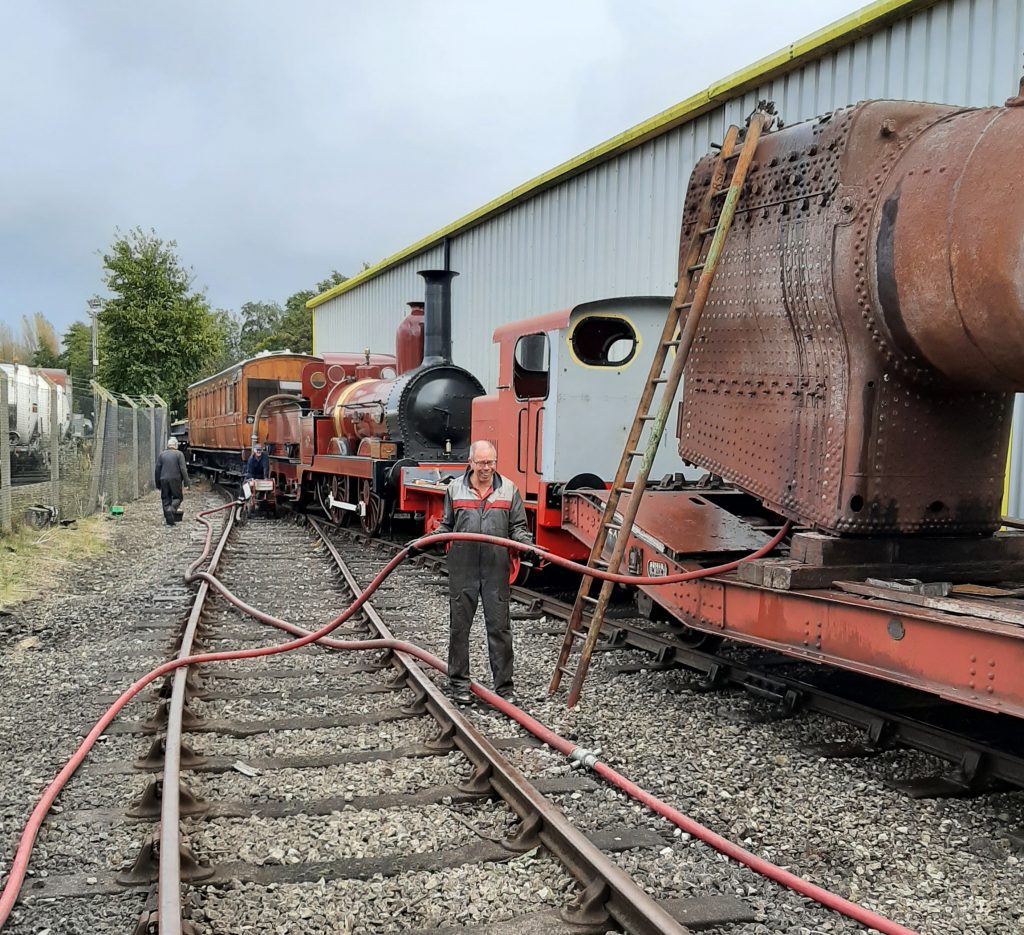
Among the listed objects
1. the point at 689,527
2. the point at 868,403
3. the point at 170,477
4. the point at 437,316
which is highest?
the point at 437,316

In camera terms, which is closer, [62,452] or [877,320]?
[877,320]

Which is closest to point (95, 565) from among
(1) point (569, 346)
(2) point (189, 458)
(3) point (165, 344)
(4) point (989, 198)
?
(1) point (569, 346)

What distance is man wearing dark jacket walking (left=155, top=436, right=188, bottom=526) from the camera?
16.4 meters

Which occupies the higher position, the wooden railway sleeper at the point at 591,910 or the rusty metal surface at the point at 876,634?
the rusty metal surface at the point at 876,634

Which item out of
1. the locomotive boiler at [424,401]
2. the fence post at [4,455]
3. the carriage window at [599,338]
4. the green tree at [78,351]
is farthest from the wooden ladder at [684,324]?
the green tree at [78,351]

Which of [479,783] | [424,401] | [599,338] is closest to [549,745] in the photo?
[479,783]

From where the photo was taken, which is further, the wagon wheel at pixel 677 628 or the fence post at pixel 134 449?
the fence post at pixel 134 449

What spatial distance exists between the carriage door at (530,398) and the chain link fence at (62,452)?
20.8ft

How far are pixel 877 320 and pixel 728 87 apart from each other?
7937 mm

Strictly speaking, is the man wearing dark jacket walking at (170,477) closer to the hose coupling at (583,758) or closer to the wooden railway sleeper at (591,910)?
the hose coupling at (583,758)

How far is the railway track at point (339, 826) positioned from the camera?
3.04 m

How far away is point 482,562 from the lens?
5773 millimetres

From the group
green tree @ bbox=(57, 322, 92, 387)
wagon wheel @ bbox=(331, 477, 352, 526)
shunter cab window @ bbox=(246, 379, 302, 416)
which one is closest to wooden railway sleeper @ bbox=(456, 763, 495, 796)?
wagon wheel @ bbox=(331, 477, 352, 526)

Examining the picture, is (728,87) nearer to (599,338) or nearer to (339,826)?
(599,338)
